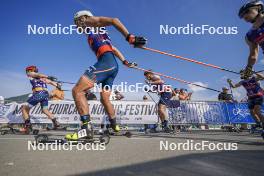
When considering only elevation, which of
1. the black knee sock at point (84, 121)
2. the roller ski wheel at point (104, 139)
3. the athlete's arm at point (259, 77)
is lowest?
the roller ski wheel at point (104, 139)

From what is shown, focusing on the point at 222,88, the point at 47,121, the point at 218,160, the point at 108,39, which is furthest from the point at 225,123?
the point at 218,160

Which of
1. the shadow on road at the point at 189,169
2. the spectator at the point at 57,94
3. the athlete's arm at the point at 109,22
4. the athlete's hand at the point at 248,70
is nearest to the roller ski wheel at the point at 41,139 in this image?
the athlete's arm at the point at 109,22

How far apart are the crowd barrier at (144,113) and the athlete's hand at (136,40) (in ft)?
36.3

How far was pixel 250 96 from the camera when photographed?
360 inches

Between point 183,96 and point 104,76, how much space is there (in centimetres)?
1280

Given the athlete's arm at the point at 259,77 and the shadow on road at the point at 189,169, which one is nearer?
the shadow on road at the point at 189,169

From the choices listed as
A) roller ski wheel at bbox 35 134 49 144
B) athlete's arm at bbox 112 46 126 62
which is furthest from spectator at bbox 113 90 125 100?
roller ski wheel at bbox 35 134 49 144

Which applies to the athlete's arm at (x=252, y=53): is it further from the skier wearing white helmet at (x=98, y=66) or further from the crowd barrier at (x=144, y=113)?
the crowd barrier at (x=144, y=113)

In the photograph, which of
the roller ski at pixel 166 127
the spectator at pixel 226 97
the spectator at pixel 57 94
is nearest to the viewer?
the roller ski at pixel 166 127

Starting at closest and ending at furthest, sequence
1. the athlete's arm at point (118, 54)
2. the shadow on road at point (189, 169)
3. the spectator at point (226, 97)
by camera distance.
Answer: the shadow on road at point (189, 169) → the athlete's arm at point (118, 54) → the spectator at point (226, 97)

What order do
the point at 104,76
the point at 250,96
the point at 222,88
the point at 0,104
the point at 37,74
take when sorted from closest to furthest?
the point at 104,76
the point at 250,96
the point at 37,74
the point at 222,88
the point at 0,104

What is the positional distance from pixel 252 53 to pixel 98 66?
3213 millimetres

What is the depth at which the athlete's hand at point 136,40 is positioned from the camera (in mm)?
4633

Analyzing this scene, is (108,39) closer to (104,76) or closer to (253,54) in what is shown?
(104,76)
